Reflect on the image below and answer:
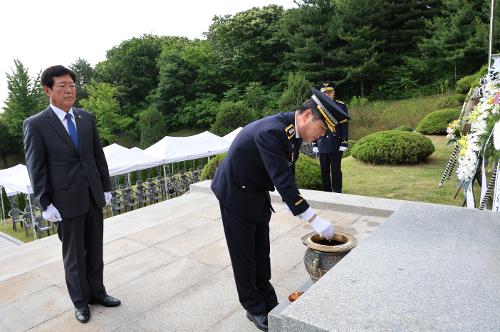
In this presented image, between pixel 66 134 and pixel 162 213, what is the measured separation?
11.0ft

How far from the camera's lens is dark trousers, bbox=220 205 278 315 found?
2678 mm

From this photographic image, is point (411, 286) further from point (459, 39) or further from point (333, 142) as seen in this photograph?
point (459, 39)

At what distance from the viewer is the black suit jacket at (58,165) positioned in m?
2.78

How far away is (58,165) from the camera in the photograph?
2.86m

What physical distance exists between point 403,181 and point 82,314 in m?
6.55

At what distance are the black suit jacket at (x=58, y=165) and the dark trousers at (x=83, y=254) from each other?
0.39 feet

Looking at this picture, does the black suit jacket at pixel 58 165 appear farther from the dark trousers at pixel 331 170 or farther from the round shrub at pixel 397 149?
the round shrub at pixel 397 149

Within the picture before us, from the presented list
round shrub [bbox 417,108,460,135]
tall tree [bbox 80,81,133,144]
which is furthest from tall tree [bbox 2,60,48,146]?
round shrub [bbox 417,108,460,135]

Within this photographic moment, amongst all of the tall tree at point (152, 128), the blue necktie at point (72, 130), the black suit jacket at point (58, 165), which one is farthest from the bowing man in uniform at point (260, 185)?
the tall tree at point (152, 128)

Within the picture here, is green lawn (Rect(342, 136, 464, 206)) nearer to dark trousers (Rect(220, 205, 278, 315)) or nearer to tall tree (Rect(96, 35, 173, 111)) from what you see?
dark trousers (Rect(220, 205, 278, 315))

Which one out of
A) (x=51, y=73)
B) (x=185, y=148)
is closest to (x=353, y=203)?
(x=51, y=73)

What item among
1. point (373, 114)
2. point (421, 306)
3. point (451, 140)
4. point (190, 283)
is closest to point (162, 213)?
point (190, 283)

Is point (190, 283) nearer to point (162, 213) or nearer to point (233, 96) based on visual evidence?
point (162, 213)

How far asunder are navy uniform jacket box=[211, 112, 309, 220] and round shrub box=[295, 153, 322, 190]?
14.9ft
